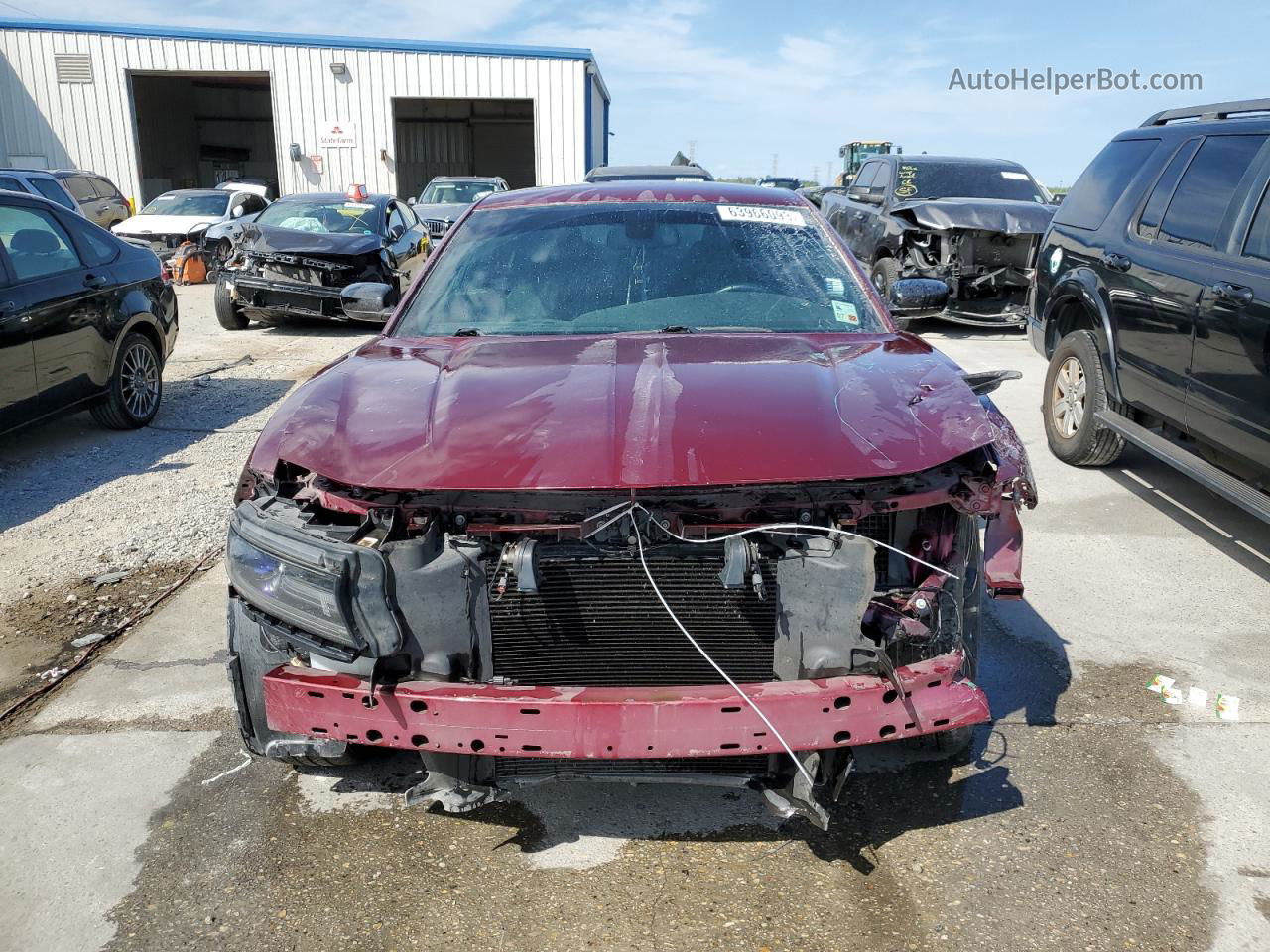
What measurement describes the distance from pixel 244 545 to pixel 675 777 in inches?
47.5

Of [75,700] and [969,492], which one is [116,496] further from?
[969,492]

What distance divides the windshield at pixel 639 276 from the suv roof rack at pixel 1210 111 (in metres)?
2.70

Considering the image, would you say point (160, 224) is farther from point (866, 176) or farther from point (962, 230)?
point (962, 230)

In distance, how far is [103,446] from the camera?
6816 mm

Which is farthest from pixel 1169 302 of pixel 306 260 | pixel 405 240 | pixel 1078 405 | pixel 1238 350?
pixel 405 240

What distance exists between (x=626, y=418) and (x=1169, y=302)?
12.3 ft

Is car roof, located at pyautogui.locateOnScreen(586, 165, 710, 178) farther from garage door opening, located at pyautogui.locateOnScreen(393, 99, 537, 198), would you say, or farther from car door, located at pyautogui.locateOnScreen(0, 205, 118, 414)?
garage door opening, located at pyautogui.locateOnScreen(393, 99, 537, 198)

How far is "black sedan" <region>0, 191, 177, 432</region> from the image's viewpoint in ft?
19.4

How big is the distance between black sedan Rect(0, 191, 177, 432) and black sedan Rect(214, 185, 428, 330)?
3302mm

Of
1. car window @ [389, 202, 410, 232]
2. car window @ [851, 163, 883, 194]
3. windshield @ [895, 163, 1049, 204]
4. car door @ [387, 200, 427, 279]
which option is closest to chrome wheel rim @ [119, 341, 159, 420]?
car door @ [387, 200, 427, 279]

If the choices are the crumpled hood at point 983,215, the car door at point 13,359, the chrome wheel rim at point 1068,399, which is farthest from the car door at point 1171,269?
the car door at point 13,359

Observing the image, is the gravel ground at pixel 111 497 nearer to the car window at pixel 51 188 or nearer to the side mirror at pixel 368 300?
the side mirror at pixel 368 300

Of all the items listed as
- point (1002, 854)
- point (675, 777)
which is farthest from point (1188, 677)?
point (675, 777)

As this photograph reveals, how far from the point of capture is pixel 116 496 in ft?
18.7
